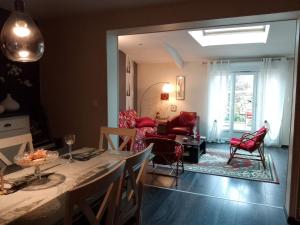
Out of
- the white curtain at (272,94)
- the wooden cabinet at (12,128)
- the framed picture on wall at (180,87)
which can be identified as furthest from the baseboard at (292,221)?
the framed picture on wall at (180,87)

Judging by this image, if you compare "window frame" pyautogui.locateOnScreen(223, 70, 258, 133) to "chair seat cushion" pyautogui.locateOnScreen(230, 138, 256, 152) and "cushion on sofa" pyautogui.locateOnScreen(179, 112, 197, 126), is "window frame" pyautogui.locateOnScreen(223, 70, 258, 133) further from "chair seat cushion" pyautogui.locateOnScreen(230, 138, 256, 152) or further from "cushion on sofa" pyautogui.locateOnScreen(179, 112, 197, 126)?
"chair seat cushion" pyautogui.locateOnScreen(230, 138, 256, 152)

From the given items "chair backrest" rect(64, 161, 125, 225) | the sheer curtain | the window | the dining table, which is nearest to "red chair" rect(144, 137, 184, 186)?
the dining table

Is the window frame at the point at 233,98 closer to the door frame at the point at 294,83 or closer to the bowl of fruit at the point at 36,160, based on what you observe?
the door frame at the point at 294,83

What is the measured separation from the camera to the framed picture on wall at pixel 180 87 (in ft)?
22.9

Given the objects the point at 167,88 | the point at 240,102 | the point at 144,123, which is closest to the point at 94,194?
the point at 144,123

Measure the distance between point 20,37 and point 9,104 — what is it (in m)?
→ 1.85

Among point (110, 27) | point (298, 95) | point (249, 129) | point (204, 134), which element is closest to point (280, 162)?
point (249, 129)

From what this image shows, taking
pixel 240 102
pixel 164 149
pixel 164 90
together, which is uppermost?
pixel 164 90

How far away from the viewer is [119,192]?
141 centimetres

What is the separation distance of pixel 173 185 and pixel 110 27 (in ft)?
7.82

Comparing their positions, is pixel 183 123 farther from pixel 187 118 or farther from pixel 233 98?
pixel 233 98

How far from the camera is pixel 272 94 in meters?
6.06

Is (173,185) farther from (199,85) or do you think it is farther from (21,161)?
(199,85)

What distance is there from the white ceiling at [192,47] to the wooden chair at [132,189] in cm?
359
